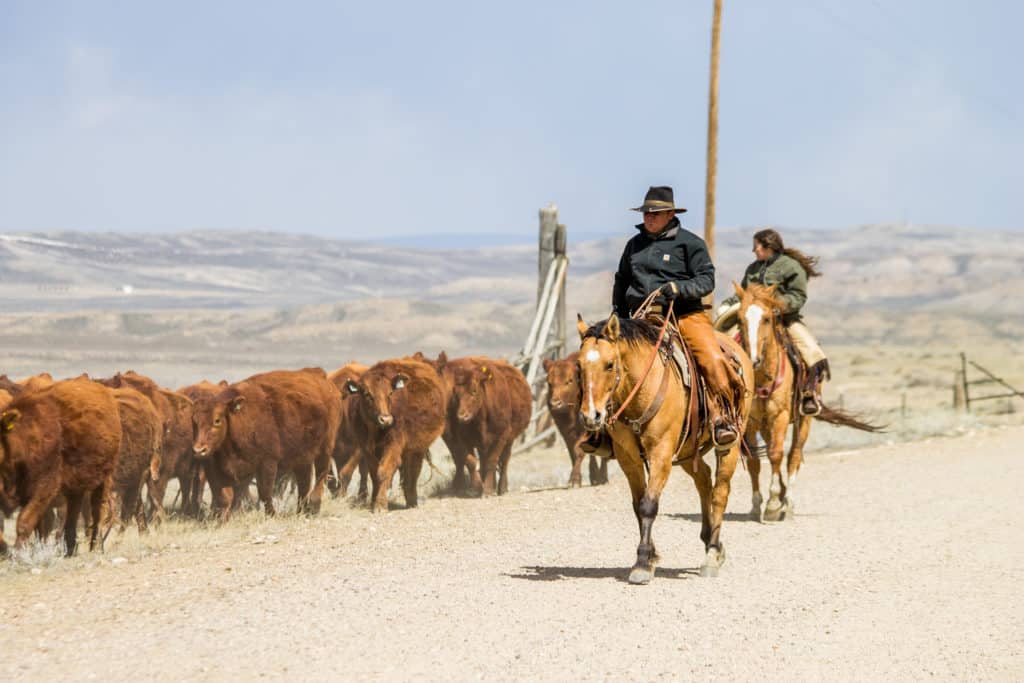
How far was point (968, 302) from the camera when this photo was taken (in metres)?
148

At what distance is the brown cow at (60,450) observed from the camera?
12.8 m

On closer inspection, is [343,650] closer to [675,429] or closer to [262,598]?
[262,598]

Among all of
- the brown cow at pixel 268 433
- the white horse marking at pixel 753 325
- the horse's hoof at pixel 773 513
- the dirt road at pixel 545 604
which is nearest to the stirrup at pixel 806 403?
the dirt road at pixel 545 604

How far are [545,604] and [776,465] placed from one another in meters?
5.07

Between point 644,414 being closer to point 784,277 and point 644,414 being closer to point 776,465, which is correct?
point 776,465

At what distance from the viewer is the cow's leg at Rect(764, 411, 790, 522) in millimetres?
13766

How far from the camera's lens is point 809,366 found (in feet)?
49.2

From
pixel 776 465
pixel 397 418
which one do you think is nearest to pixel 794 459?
pixel 776 465

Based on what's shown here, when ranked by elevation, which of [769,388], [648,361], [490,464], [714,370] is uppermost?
[648,361]

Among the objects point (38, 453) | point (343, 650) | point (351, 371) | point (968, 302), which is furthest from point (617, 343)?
point (968, 302)

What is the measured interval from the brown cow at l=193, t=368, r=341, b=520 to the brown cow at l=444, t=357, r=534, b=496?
1533 millimetres

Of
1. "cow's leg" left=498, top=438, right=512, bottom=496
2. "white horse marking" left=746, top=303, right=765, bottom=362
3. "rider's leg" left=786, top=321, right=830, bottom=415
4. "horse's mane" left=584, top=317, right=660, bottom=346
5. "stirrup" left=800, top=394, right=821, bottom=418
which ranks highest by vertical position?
"horse's mane" left=584, top=317, right=660, bottom=346

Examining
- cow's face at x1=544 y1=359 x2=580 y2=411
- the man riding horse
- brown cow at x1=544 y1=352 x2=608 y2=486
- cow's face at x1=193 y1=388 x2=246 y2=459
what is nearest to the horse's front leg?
the man riding horse

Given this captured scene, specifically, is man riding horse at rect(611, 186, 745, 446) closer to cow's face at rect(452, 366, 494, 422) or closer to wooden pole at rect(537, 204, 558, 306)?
cow's face at rect(452, 366, 494, 422)
